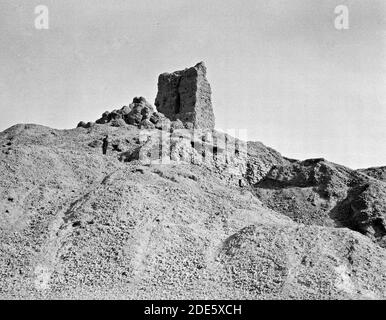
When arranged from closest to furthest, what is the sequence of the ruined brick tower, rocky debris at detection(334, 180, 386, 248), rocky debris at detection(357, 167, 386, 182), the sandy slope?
1. the sandy slope
2. rocky debris at detection(334, 180, 386, 248)
3. rocky debris at detection(357, 167, 386, 182)
4. the ruined brick tower

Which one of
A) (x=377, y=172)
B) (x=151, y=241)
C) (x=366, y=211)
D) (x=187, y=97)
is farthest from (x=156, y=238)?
(x=187, y=97)

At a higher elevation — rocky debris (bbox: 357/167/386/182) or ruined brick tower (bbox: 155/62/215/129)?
ruined brick tower (bbox: 155/62/215/129)

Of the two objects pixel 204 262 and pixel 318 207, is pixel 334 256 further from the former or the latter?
pixel 318 207

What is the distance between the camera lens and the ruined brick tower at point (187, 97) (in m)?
52.8

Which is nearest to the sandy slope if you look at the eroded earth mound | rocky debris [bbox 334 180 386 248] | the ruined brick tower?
the eroded earth mound

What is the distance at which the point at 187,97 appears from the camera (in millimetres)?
54344

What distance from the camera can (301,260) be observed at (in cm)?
2394

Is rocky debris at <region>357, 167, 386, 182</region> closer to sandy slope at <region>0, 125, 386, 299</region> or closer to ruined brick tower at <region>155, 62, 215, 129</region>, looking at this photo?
ruined brick tower at <region>155, 62, 215, 129</region>

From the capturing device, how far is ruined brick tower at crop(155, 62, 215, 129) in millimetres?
52750

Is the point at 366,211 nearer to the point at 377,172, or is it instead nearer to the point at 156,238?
the point at 377,172

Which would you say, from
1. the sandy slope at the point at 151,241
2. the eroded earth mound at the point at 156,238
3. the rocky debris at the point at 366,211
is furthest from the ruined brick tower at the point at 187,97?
the sandy slope at the point at 151,241

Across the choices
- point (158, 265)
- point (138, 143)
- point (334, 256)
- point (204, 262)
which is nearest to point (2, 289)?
point (158, 265)

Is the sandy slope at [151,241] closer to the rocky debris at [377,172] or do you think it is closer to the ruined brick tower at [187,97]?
the ruined brick tower at [187,97]

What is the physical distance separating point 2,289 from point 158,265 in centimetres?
581
